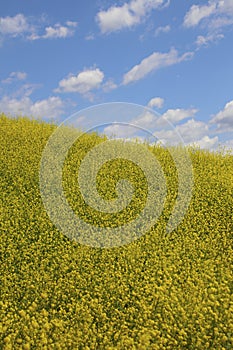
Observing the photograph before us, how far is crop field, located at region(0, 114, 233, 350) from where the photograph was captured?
19.1 feet

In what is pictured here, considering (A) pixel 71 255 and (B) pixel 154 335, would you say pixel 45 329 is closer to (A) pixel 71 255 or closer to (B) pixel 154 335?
(B) pixel 154 335

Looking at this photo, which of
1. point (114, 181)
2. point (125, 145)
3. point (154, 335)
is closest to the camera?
point (154, 335)

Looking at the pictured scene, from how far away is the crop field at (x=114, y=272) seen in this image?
5828mm

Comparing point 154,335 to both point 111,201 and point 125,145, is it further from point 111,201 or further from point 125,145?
point 125,145

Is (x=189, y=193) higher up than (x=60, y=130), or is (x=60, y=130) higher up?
(x=60, y=130)

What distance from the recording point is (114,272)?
7.28 m

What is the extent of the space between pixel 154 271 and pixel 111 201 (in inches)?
88.6

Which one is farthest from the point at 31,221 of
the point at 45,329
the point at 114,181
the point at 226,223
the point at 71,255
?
the point at 226,223

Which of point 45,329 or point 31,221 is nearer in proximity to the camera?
point 45,329

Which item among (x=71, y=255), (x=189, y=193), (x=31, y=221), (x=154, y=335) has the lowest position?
(x=154, y=335)

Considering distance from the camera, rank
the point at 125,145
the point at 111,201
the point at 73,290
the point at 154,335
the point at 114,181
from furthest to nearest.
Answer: the point at 125,145, the point at 114,181, the point at 111,201, the point at 73,290, the point at 154,335

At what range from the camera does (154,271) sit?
7.29 meters

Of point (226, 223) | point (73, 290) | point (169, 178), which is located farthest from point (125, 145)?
point (73, 290)

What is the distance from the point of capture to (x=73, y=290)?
6926 millimetres
